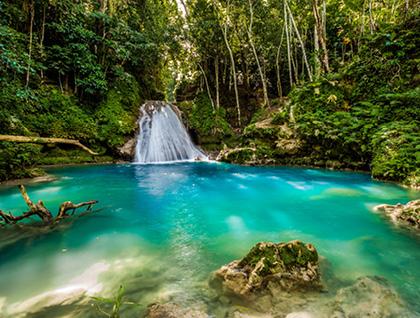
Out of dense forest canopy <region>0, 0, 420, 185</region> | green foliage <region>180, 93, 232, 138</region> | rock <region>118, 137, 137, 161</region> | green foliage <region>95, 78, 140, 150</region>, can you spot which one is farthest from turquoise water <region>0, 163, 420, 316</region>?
green foliage <region>180, 93, 232, 138</region>

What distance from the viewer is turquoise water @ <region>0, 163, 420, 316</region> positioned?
2699mm

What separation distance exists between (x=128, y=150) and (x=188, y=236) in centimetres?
1028

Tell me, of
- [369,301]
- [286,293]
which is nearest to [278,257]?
[286,293]

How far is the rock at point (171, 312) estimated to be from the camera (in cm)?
208

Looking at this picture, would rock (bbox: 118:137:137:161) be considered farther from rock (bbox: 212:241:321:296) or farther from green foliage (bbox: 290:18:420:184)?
rock (bbox: 212:241:321:296)

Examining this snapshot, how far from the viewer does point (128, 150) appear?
43.5 feet

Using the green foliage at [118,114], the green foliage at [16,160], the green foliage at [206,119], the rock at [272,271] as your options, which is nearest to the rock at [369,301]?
the rock at [272,271]

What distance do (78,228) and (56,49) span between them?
1221 cm

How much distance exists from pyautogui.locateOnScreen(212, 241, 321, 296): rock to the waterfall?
38.2 ft

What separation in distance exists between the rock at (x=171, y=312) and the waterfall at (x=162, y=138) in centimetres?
1186

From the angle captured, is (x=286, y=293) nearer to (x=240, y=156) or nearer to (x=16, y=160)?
(x=16, y=160)

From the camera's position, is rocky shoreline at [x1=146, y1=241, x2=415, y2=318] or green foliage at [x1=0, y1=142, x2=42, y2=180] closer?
rocky shoreline at [x1=146, y1=241, x2=415, y2=318]

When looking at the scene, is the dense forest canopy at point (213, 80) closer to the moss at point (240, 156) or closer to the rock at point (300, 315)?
the moss at point (240, 156)

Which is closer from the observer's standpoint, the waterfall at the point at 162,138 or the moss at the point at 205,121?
the waterfall at the point at 162,138
